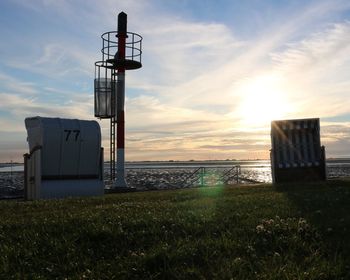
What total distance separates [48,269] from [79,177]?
1659 cm

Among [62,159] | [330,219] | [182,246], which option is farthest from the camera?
[62,159]

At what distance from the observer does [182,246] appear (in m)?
6.56

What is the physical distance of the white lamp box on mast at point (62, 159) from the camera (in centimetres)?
2117

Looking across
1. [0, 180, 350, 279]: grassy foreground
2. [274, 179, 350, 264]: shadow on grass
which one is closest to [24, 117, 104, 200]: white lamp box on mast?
[274, 179, 350, 264]: shadow on grass

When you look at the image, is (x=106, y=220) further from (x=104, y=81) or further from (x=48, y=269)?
(x=104, y=81)

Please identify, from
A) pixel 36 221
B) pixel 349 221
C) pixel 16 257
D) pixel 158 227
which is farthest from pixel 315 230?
pixel 36 221

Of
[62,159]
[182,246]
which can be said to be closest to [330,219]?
[182,246]

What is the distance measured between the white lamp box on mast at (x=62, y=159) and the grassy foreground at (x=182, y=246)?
1226 cm

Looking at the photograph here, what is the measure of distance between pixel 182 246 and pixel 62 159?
1611 centimetres

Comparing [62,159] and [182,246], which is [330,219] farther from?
[62,159]

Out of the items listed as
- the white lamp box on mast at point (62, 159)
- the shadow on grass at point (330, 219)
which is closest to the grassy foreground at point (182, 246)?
the shadow on grass at point (330, 219)

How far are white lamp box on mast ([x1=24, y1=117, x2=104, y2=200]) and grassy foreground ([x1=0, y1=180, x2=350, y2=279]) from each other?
1226 cm

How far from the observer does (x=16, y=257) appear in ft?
21.6

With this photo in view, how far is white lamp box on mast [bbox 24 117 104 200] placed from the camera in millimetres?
21172
